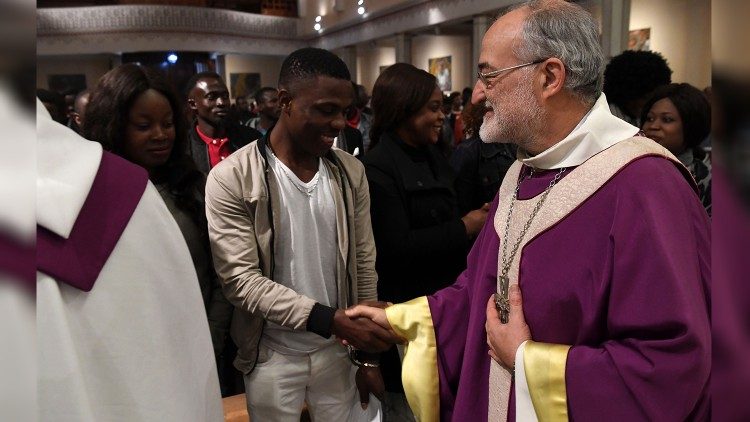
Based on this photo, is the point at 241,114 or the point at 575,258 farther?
the point at 241,114

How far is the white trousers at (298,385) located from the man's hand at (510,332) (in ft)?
2.72

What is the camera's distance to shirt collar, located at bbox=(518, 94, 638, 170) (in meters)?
1.51

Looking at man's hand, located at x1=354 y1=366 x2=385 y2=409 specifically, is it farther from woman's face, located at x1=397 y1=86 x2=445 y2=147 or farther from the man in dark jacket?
the man in dark jacket

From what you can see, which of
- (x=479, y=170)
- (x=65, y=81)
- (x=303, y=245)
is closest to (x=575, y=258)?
(x=303, y=245)

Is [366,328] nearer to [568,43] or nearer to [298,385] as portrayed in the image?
[298,385]

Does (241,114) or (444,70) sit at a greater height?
(444,70)

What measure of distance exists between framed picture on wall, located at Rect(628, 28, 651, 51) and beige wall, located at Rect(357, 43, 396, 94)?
8833 millimetres

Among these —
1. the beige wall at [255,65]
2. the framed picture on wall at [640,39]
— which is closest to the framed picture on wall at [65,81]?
the beige wall at [255,65]

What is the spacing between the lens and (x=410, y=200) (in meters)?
2.53

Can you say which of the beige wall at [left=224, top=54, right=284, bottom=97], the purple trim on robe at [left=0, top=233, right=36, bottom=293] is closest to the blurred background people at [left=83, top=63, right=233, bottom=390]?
the purple trim on robe at [left=0, top=233, right=36, bottom=293]

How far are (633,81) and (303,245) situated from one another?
2480 mm

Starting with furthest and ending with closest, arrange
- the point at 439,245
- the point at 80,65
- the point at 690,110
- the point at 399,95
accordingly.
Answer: the point at 80,65, the point at 690,110, the point at 399,95, the point at 439,245

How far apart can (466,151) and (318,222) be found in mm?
1200

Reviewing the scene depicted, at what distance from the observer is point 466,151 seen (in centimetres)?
306
